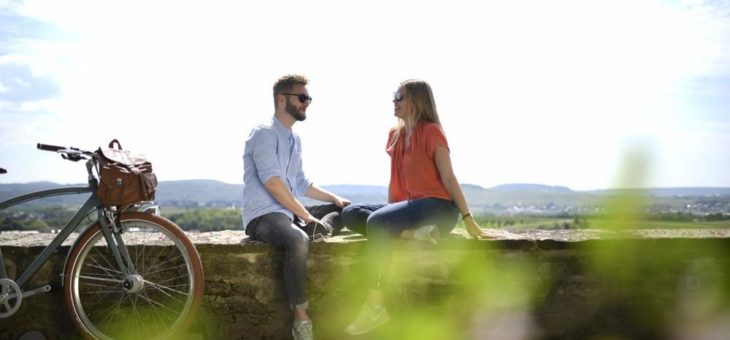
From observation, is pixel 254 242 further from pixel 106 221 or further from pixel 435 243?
pixel 435 243

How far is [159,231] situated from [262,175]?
66 cm

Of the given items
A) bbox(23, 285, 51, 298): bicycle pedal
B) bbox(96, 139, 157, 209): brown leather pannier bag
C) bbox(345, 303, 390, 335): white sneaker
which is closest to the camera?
bbox(96, 139, 157, 209): brown leather pannier bag

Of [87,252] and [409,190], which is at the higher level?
[409,190]

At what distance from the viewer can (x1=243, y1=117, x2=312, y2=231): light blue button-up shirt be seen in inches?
148

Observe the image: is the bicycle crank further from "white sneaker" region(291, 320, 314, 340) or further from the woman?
the woman

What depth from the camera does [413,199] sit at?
3965 mm

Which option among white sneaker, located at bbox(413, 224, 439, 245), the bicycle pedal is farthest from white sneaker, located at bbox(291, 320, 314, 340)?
the bicycle pedal

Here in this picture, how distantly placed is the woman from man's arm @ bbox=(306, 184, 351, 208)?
0.71 ft

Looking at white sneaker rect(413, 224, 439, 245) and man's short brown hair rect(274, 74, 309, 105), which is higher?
man's short brown hair rect(274, 74, 309, 105)

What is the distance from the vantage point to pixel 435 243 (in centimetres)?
399

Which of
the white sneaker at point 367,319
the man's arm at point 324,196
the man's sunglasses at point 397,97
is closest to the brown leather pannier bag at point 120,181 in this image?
the man's arm at point 324,196

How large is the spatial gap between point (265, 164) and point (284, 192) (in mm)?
195

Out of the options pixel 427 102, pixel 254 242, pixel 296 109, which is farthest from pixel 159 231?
pixel 427 102

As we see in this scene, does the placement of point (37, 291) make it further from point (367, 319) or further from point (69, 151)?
point (367, 319)
